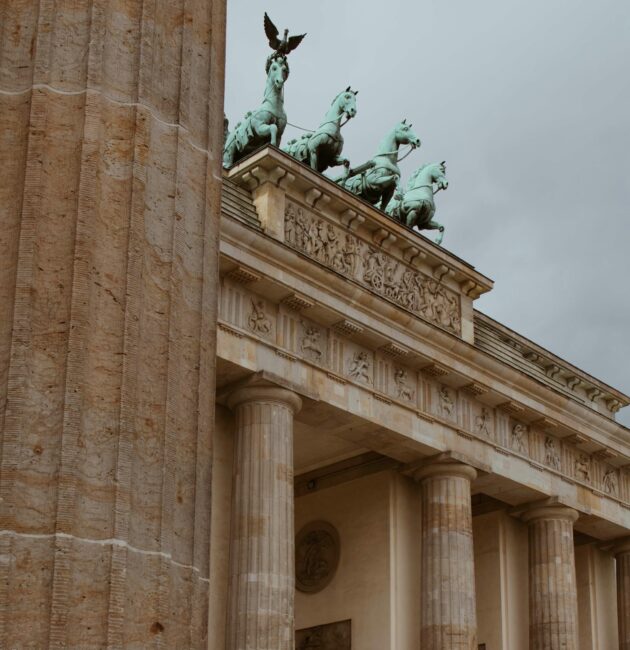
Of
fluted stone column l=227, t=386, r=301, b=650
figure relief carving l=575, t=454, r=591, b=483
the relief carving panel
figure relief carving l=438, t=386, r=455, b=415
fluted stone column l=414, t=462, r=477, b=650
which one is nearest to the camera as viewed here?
fluted stone column l=227, t=386, r=301, b=650

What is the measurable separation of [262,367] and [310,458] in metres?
6.34

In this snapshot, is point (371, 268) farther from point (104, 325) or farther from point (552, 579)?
point (104, 325)

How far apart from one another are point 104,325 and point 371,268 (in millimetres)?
20962

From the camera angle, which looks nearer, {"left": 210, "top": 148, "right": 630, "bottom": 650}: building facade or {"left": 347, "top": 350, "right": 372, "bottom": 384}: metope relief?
{"left": 210, "top": 148, "right": 630, "bottom": 650}: building facade

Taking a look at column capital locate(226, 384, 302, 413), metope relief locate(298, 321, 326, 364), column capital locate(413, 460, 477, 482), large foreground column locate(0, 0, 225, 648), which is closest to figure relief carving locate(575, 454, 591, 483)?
column capital locate(413, 460, 477, 482)

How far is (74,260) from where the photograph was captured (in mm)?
6160

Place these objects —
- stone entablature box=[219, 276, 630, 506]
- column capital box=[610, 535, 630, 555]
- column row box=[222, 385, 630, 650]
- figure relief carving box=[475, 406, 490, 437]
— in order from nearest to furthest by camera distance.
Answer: column row box=[222, 385, 630, 650]
stone entablature box=[219, 276, 630, 506]
figure relief carving box=[475, 406, 490, 437]
column capital box=[610, 535, 630, 555]

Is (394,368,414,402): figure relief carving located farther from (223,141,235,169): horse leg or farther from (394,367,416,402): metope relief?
(223,141,235,169): horse leg

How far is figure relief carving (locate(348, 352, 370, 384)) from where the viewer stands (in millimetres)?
25484

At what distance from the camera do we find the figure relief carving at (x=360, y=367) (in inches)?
1003

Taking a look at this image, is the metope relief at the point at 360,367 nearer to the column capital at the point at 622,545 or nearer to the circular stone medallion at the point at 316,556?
the circular stone medallion at the point at 316,556

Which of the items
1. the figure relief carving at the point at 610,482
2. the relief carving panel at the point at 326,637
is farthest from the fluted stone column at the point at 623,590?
the relief carving panel at the point at 326,637

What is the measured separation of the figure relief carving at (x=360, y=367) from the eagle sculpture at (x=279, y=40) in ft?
22.8

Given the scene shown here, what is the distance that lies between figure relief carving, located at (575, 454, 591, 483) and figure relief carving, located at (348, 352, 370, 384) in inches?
300
